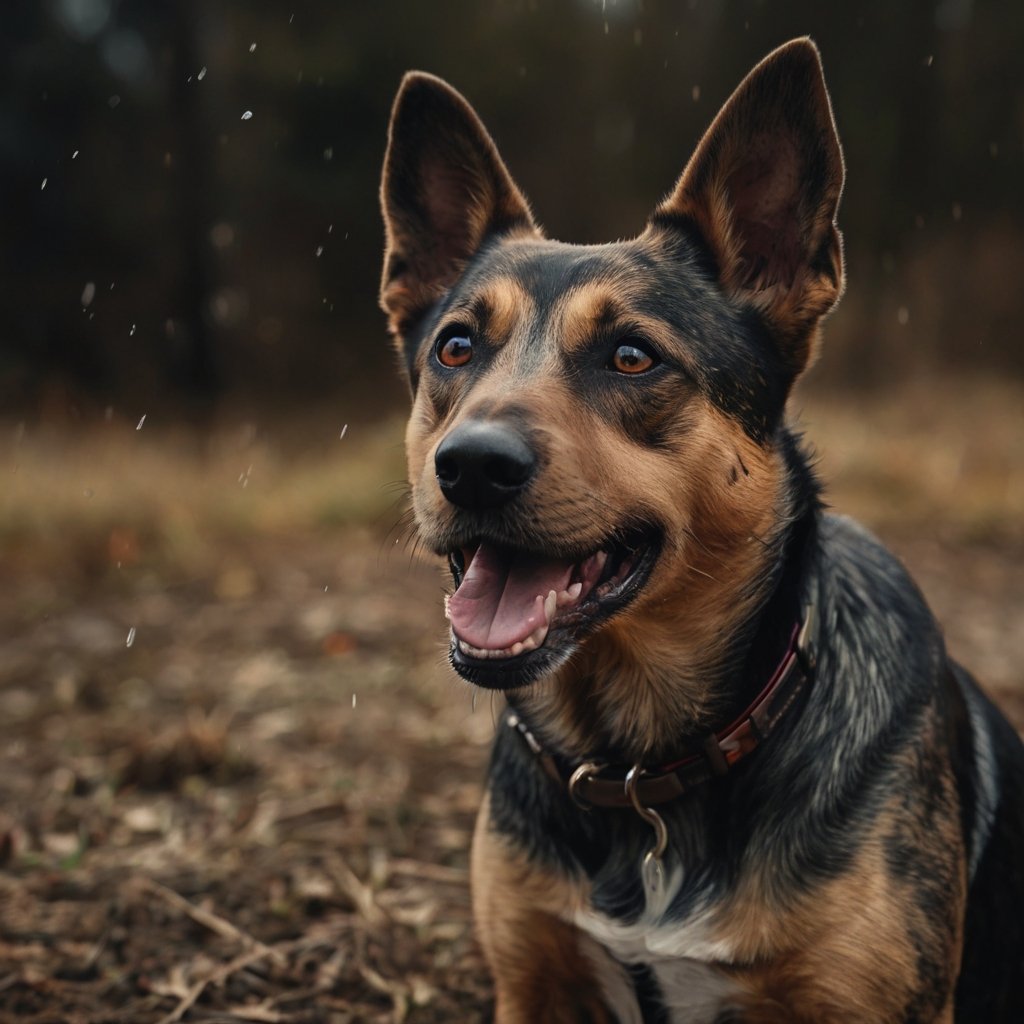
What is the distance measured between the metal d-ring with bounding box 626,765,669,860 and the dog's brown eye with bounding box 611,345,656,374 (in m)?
1.01

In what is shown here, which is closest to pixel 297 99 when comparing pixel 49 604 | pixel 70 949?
pixel 49 604

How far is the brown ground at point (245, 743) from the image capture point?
351cm

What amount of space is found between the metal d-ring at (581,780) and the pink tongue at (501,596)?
459mm

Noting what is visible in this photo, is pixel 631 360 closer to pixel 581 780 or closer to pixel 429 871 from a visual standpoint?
pixel 581 780

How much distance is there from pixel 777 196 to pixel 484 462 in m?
1.21

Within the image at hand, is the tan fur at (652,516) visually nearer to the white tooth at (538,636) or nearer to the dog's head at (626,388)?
the dog's head at (626,388)

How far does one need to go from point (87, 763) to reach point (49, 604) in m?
2.81

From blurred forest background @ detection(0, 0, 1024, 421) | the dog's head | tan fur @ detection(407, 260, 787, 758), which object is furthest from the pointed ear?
blurred forest background @ detection(0, 0, 1024, 421)

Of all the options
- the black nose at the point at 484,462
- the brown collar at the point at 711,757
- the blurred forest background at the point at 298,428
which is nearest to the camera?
the black nose at the point at 484,462

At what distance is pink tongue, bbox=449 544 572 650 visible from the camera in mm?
2596

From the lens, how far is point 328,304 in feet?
69.3

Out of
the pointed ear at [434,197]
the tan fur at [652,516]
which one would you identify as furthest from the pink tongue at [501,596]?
the pointed ear at [434,197]

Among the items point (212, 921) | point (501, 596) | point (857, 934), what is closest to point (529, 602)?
point (501, 596)

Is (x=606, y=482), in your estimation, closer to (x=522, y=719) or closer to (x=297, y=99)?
(x=522, y=719)
